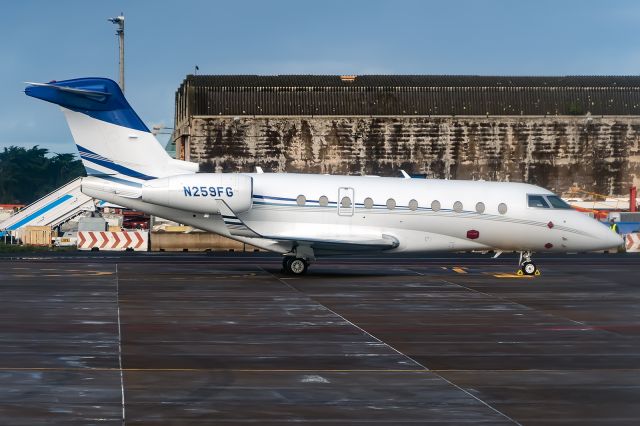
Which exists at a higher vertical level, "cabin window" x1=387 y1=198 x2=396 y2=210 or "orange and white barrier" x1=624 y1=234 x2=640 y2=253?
"cabin window" x1=387 y1=198 x2=396 y2=210

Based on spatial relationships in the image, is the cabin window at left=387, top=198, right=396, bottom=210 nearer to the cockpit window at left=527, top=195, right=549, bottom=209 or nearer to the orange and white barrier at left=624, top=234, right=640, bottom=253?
the cockpit window at left=527, top=195, right=549, bottom=209

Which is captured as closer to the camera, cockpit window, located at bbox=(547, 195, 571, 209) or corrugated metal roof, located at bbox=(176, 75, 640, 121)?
cockpit window, located at bbox=(547, 195, 571, 209)

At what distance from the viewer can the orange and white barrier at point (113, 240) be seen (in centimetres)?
4591

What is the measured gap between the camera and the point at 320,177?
108ft

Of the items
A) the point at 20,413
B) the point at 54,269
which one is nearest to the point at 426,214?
the point at 54,269

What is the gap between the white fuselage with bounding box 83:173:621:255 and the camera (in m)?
31.8

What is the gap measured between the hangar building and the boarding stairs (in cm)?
1125

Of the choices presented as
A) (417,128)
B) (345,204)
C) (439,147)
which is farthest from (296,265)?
(439,147)

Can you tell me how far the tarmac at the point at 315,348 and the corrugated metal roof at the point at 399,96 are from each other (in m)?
33.5

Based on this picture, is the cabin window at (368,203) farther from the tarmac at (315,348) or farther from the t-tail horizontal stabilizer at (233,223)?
the t-tail horizontal stabilizer at (233,223)

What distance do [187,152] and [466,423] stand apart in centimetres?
5458

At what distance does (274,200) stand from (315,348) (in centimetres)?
1420

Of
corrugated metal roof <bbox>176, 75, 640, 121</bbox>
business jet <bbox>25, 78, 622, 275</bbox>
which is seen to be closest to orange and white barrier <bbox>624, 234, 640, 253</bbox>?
business jet <bbox>25, 78, 622, 275</bbox>

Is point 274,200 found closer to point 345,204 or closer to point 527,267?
point 345,204
